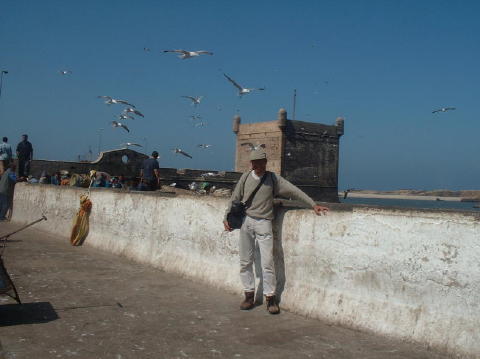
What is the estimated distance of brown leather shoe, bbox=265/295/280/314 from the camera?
207 inches

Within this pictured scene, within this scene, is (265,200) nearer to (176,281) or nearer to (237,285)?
(237,285)

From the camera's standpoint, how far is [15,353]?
3764 millimetres

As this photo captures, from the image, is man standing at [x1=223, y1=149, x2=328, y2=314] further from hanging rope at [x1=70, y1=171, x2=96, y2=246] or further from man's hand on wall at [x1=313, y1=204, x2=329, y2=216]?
hanging rope at [x1=70, y1=171, x2=96, y2=246]

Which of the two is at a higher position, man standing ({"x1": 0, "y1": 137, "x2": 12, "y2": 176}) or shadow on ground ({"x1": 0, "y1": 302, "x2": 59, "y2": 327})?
man standing ({"x1": 0, "y1": 137, "x2": 12, "y2": 176})

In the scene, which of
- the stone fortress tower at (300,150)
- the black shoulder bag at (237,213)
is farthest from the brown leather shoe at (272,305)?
the stone fortress tower at (300,150)

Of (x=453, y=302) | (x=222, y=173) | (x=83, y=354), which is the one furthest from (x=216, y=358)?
(x=222, y=173)

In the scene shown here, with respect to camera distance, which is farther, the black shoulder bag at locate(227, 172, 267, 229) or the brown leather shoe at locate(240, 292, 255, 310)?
the black shoulder bag at locate(227, 172, 267, 229)

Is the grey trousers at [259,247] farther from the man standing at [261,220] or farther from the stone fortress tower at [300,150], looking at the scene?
the stone fortress tower at [300,150]

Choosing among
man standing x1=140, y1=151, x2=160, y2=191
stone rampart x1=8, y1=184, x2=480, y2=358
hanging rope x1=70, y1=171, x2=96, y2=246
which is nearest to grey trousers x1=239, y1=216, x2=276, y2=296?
stone rampart x1=8, y1=184, x2=480, y2=358

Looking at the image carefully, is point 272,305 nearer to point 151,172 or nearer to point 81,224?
point 81,224

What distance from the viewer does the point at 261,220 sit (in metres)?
5.36

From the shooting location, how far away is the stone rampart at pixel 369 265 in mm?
3996

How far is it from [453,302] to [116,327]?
2.98 m

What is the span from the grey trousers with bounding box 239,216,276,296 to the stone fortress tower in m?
42.6
